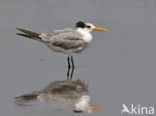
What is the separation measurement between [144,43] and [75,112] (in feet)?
16.1

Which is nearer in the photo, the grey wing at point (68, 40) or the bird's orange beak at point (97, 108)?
the bird's orange beak at point (97, 108)

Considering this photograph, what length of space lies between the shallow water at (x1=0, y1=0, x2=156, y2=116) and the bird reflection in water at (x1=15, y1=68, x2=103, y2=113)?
13 cm

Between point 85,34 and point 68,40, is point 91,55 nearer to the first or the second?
point 85,34

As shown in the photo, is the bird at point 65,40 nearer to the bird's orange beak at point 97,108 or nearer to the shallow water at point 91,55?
the shallow water at point 91,55

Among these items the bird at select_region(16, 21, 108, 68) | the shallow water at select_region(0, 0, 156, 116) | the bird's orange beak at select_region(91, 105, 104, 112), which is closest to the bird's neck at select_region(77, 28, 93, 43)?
the bird at select_region(16, 21, 108, 68)

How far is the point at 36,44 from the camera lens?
1184 centimetres

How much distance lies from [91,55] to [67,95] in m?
2.92

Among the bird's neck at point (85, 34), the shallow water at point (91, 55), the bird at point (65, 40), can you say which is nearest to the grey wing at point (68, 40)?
the bird at point (65, 40)

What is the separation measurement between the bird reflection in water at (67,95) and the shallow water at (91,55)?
13 cm

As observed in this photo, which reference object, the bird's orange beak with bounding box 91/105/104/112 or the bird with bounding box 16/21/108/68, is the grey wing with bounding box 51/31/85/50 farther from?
the bird's orange beak with bounding box 91/105/104/112

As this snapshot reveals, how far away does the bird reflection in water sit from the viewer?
A: 7551 mm

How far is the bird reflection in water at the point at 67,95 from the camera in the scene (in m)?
7.55

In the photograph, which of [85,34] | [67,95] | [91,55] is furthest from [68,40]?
[67,95]

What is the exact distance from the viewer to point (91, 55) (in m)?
11.0
